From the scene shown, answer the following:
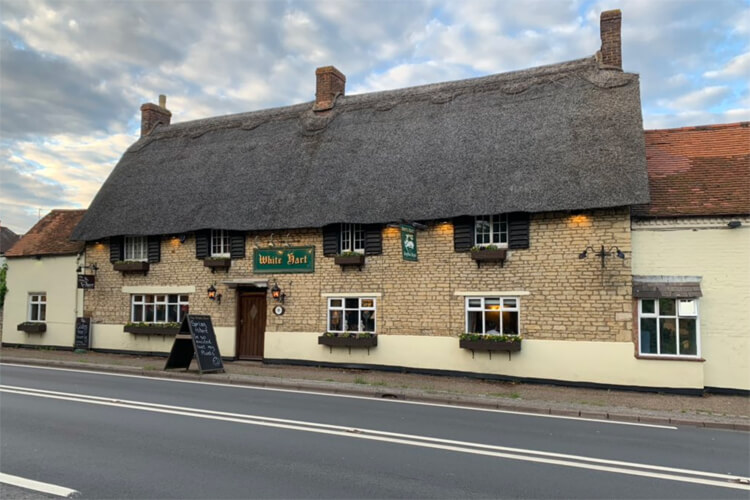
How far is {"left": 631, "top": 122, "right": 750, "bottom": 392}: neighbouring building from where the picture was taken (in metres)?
12.9

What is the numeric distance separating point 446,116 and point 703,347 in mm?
9720

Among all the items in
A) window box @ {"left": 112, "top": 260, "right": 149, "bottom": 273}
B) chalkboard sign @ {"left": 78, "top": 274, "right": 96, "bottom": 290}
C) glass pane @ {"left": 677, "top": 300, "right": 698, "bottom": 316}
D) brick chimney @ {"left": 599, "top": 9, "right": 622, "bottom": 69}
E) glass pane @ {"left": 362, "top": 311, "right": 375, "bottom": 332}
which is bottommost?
glass pane @ {"left": 362, "top": 311, "right": 375, "bottom": 332}

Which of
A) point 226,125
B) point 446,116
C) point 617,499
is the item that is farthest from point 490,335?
point 226,125

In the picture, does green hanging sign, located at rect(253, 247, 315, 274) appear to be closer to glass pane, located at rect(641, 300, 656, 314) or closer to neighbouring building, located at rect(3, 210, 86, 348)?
neighbouring building, located at rect(3, 210, 86, 348)

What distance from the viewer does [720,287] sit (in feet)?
43.0

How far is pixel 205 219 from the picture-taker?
18109mm

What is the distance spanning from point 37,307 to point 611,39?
75.3ft

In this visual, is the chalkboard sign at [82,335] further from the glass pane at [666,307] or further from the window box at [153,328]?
the glass pane at [666,307]

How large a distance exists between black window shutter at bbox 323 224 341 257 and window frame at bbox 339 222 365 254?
0.36ft

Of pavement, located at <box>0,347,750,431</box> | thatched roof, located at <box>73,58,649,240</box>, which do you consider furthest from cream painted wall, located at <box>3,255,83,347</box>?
pavement, located at <box>0,347,750,431</box>

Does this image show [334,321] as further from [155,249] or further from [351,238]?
[155,249]

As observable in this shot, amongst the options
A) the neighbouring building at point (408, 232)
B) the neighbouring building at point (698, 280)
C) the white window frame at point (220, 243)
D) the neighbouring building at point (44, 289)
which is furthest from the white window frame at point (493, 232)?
the neighbouring building at point (44, 289)

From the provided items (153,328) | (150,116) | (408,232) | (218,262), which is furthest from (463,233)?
(150,116)

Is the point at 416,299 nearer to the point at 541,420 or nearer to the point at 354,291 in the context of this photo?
the point at 354,291
